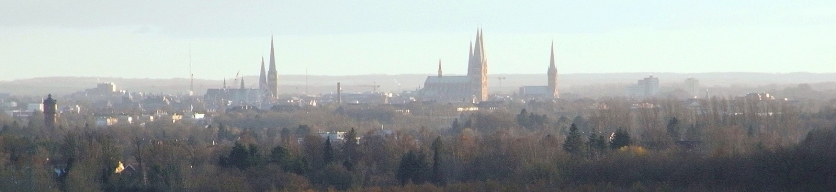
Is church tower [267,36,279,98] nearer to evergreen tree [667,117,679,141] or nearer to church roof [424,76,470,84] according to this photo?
church roof [424,76,470,84]

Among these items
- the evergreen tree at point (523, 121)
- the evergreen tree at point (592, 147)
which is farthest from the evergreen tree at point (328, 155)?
the evergreen tree at point (523, 121)

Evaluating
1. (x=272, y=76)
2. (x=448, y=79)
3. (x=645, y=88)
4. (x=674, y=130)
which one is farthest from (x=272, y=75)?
(x=674, y=130)

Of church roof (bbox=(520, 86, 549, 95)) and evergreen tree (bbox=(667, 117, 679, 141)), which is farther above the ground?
evergreen tree (bbox=(667, 117, 679, 141))

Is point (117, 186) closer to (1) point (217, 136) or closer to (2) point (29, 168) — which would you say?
(2) point (29, 168)

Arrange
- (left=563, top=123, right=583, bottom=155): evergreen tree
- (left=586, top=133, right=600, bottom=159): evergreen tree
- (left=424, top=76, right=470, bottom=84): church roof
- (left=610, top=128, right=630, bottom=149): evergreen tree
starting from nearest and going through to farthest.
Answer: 1. (left=586, top=133, right=600, bottom=159): evergreen tree
2. (left=563, top=123, right=583, bottom=155): evergreen tree
3. (left=610, top=128, right=630, bottom=149): evergreen tree
4. (left=424, top=76, right=470, bottom=84): church roof

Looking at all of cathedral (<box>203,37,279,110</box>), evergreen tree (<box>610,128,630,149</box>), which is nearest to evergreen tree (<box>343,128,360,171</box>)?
evergreen tree (<box>610,128,630,149</box>)

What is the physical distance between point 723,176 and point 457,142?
40.2ft

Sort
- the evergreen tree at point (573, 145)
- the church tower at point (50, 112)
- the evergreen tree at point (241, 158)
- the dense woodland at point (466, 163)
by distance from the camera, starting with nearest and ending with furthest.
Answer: the dense woodland at point (466, 163) < the evergreen tree at point (241, 158) < the evergreen tree at point (573, 145) < the church tower at point (50, 112)

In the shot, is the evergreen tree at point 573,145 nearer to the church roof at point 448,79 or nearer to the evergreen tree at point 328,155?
the evergreen tree at point 328,155

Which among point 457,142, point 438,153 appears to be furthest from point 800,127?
point 438,153

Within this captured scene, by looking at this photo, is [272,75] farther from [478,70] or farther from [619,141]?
[619,141]

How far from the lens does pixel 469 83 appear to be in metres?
139

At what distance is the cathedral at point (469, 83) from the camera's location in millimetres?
137875

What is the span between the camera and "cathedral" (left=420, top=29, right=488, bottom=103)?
138 m
